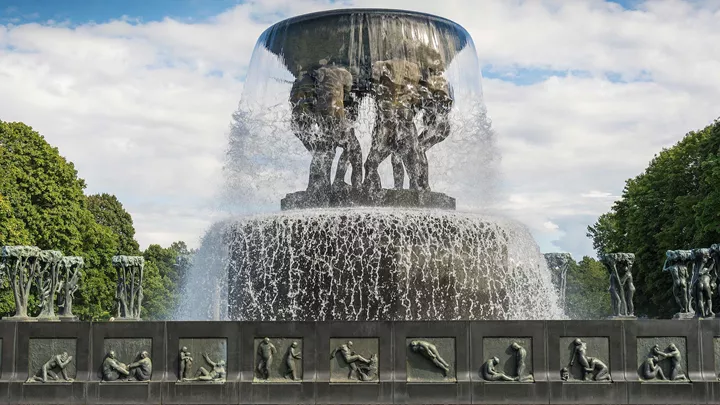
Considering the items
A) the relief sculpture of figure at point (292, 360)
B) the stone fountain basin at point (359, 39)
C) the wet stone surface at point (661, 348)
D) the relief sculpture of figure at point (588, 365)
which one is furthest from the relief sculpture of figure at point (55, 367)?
the stone fountain basin at point (359, 39)

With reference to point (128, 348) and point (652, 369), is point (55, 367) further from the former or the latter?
point (652, 369)

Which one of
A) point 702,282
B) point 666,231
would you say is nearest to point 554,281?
point 702,282

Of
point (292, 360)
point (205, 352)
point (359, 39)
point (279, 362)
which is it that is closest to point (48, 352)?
point (205, 352)

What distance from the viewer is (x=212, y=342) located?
15.2 m

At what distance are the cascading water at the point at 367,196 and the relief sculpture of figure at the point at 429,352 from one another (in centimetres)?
314

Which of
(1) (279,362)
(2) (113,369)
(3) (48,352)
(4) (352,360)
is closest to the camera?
(4) (352,360)

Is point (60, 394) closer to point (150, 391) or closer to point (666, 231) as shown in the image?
point (150, 391)

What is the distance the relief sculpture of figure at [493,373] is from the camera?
15.0 meters

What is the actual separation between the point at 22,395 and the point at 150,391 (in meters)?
2.09

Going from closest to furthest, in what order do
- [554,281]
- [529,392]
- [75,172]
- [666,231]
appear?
[529,392]
[554,281]
[666,231]
[75,172]

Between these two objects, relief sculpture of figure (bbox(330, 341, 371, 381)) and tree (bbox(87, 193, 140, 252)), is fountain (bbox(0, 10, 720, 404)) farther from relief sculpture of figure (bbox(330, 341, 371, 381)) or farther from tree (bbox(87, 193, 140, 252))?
tree (bbox(87, 193, 140, 252))

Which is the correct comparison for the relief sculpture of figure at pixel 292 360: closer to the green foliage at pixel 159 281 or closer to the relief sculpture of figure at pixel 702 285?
the relief sculpture of figure at pixel 702 285

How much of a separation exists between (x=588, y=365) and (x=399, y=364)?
2956mm

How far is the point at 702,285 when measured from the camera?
55.6 feet
